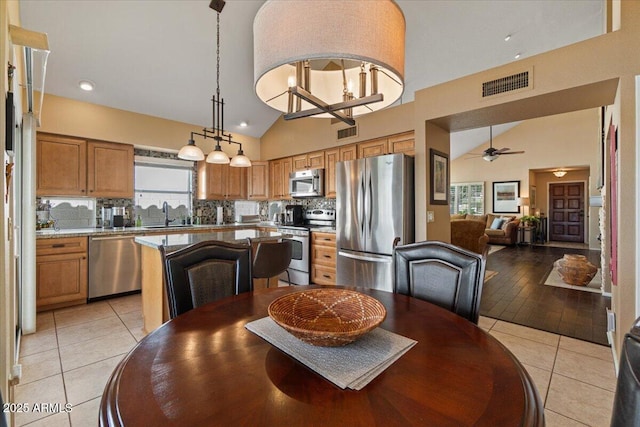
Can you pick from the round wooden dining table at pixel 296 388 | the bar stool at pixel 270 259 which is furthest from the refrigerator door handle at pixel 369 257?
the round wooden dining table at pixel 296 388

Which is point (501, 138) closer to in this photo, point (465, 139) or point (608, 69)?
point (465, 139)

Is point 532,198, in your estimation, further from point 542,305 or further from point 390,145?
point 390,145

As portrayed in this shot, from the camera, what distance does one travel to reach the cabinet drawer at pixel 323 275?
4129 mm

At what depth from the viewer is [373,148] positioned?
4379mm

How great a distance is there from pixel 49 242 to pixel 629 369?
451 cm

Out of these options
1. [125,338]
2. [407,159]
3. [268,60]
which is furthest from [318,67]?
[125,338]

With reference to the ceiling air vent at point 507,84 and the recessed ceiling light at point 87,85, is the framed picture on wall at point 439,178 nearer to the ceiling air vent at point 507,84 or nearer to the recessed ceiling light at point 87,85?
the ceiling air vent at point 507,84

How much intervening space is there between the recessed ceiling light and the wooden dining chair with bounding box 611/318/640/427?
5.01 m

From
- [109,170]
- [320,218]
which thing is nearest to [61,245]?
[109,170]

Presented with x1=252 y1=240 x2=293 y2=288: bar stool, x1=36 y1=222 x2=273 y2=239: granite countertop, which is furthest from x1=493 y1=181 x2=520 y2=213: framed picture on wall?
x1=252 y1=240 x2=293 y2=288: bar stool

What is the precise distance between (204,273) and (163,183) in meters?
4.04

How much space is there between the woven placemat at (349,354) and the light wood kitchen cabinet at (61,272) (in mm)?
3540

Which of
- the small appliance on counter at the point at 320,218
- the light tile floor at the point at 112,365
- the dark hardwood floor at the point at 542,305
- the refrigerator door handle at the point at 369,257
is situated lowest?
the light tile floor at the point at 112,365

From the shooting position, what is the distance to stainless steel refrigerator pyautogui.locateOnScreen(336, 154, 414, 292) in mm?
3123
